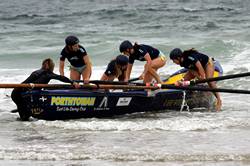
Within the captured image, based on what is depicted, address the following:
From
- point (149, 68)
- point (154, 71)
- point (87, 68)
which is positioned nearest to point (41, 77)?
point (87, 68)

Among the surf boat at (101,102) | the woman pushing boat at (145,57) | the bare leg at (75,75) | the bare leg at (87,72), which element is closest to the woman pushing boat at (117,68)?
the woman pushing boat at (145,57)

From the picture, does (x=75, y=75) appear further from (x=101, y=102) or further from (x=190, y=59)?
(x=190, y=59)

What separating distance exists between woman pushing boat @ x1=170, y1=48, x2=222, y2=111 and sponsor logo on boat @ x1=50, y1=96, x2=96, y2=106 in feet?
5.68

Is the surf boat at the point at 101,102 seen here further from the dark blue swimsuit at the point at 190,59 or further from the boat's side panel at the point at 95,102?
the dark blue swimsuit at the point at 190,59

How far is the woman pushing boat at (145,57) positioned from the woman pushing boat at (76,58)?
80 centimetres

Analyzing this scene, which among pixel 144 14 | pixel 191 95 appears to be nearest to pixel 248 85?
pixel 191 95

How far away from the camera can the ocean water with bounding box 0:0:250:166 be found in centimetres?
870

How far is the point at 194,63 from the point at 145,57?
99 cm

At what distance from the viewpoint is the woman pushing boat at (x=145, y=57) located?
39.1ft

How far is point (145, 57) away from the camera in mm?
12305

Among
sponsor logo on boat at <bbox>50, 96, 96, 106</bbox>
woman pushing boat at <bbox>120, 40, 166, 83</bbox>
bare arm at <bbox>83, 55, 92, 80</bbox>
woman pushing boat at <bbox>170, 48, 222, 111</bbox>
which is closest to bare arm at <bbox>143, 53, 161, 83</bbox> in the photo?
woman pushing boat at <bbox>120, 40, 166, 83</bbox>

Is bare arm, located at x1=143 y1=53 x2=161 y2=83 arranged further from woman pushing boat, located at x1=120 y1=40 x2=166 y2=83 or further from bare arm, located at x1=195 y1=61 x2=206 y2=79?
bare arm, located at x1=195 y1=61 x2=206 y2=79

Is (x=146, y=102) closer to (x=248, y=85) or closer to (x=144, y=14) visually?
(x=248, y=85)

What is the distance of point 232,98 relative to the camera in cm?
1426
